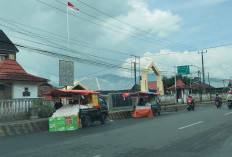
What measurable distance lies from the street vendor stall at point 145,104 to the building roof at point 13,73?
27.8 ft

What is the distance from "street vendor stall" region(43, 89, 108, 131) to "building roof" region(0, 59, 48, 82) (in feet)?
21.6

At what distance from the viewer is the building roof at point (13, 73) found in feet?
69.2

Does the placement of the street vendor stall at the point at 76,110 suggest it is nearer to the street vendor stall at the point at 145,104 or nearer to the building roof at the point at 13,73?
the street vendor stall at the point at 145,104

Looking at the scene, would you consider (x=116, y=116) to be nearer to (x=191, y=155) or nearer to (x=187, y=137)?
(x=187, y=137)

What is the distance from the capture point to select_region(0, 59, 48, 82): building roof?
2108 centimetres

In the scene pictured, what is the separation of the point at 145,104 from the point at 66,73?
312 inches

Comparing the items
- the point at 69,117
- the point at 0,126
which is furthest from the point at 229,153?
the point at 0,126

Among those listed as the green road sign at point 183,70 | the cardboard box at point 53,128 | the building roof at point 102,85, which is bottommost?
the cardboard box at point 53,128

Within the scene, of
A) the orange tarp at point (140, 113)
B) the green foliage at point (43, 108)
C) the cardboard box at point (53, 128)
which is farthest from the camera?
the orange tarp at point (140, 113)

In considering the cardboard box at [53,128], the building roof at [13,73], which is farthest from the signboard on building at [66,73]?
the cardboard box at [53,128]

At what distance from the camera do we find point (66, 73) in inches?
827

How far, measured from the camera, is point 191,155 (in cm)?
699

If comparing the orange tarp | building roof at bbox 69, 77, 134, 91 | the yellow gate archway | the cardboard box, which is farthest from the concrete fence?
building roof at bbox 69, 77, 134, 91

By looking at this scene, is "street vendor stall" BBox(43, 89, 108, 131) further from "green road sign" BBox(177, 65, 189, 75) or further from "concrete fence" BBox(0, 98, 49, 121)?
"green road sign" BBox(177, 65, 189, 75)
